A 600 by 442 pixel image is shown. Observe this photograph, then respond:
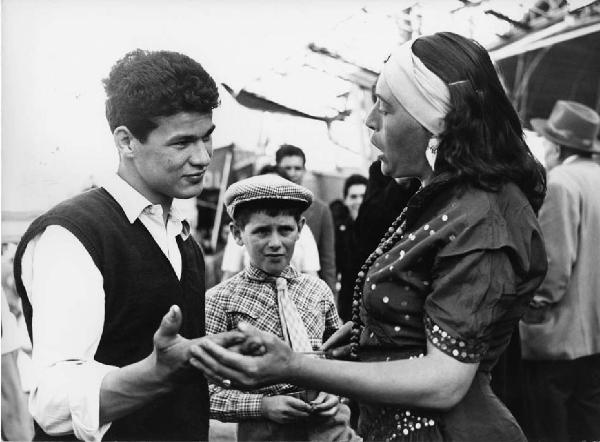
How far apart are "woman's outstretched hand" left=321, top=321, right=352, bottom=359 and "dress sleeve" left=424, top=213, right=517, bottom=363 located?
1.39ft

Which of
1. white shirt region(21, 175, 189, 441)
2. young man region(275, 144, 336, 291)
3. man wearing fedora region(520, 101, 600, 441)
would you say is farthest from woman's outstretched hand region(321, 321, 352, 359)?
young man region(275, 144, 336, 291)

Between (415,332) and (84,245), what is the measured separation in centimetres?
66

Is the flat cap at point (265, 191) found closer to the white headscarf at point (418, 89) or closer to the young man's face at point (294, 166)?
the young man's face at point (294, 166)

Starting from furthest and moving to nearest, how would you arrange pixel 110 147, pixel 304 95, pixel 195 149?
1. pixel 304 95
2. pixel 110 147
3. pixel 195 149

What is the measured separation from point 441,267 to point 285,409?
3.12 feet

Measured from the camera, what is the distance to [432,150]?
1.37 meters

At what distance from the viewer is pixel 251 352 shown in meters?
1.26

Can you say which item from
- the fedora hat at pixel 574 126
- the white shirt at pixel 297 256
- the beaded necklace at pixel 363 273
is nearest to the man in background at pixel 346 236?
the white shirt at pixel 297 256

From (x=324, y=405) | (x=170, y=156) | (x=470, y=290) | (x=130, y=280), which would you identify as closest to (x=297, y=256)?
(x=324, y=405)

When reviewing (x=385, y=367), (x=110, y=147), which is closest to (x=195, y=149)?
(x=385, y=367)

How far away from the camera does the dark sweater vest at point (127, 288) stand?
4.68ft

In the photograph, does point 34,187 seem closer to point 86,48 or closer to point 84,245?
point 86,48

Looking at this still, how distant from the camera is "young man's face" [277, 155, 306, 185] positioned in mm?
2912

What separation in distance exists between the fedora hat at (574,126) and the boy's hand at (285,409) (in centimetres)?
160
